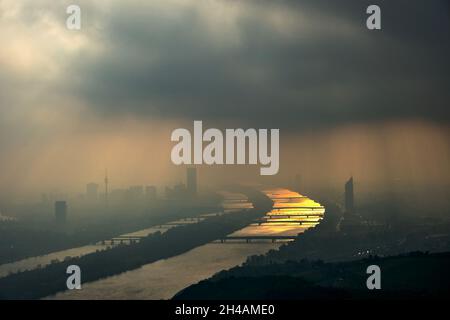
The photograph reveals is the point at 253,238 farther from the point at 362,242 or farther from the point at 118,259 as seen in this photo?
the point at 118,259

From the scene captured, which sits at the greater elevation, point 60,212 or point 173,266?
point 60,212

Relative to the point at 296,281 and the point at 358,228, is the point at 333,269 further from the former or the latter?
the point at 358,228

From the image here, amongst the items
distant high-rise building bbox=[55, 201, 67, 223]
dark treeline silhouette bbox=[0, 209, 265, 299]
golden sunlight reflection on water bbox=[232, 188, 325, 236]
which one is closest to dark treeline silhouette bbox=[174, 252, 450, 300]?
dark treeline silhouette bbox=[0, 209, 265, 299]

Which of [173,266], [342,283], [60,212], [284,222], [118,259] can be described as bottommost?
[284,222]

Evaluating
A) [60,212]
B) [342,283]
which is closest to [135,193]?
[60,212]

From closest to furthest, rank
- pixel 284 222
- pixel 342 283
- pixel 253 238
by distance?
pixel 342 283 < pixel 253 238 < pixel 284 222

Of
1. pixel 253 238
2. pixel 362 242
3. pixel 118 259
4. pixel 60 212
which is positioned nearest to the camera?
pixel 118 259

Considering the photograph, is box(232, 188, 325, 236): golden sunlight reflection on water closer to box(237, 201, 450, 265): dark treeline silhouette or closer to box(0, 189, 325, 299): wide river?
box(0, 189, 325, 299): wide river
